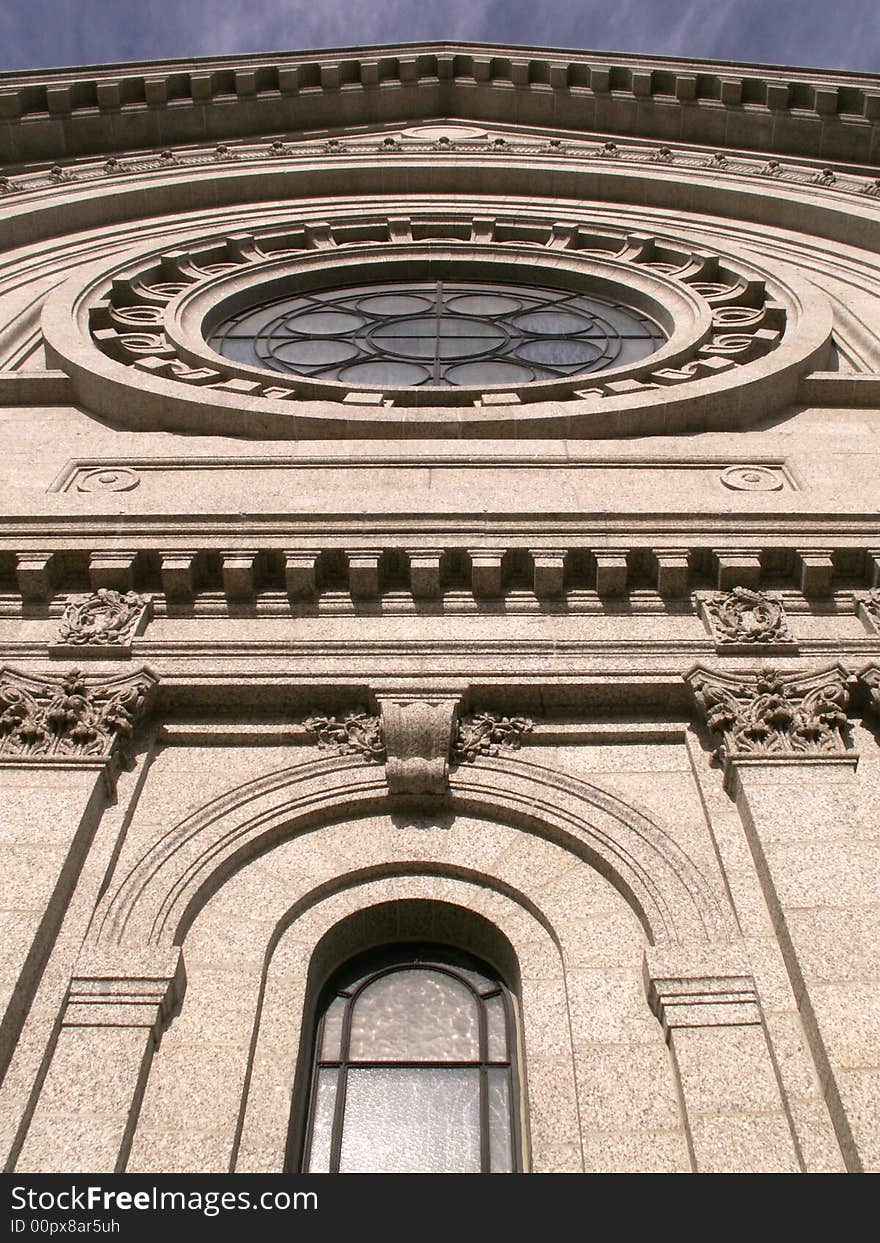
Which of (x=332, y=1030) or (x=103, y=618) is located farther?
(x=103, y=618)

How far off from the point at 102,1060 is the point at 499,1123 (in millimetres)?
2444

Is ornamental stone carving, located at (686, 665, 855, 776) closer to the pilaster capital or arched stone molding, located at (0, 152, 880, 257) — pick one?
the pilaster capital

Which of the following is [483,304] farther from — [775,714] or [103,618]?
[775,714]

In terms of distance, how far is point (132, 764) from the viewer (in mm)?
9719

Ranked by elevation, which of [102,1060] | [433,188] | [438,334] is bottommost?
[102,1060]

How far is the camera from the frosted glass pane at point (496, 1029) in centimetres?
828

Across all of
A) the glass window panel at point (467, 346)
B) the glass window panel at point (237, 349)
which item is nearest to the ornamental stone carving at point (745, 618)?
the glass window panel at point (467, 346)

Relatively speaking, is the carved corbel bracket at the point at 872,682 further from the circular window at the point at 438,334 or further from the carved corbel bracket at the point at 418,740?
the circular window at the point at 438,334

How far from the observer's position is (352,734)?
10023mm

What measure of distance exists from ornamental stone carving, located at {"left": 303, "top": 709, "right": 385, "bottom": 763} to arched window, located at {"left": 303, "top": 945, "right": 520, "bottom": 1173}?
1596mm

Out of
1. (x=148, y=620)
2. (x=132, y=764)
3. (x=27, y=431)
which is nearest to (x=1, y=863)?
(x=132, y=764)

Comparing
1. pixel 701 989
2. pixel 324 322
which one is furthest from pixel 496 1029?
pixel 324 322

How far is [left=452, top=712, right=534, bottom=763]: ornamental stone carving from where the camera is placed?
981 centimetres

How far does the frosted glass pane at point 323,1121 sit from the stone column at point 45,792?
1880mm
